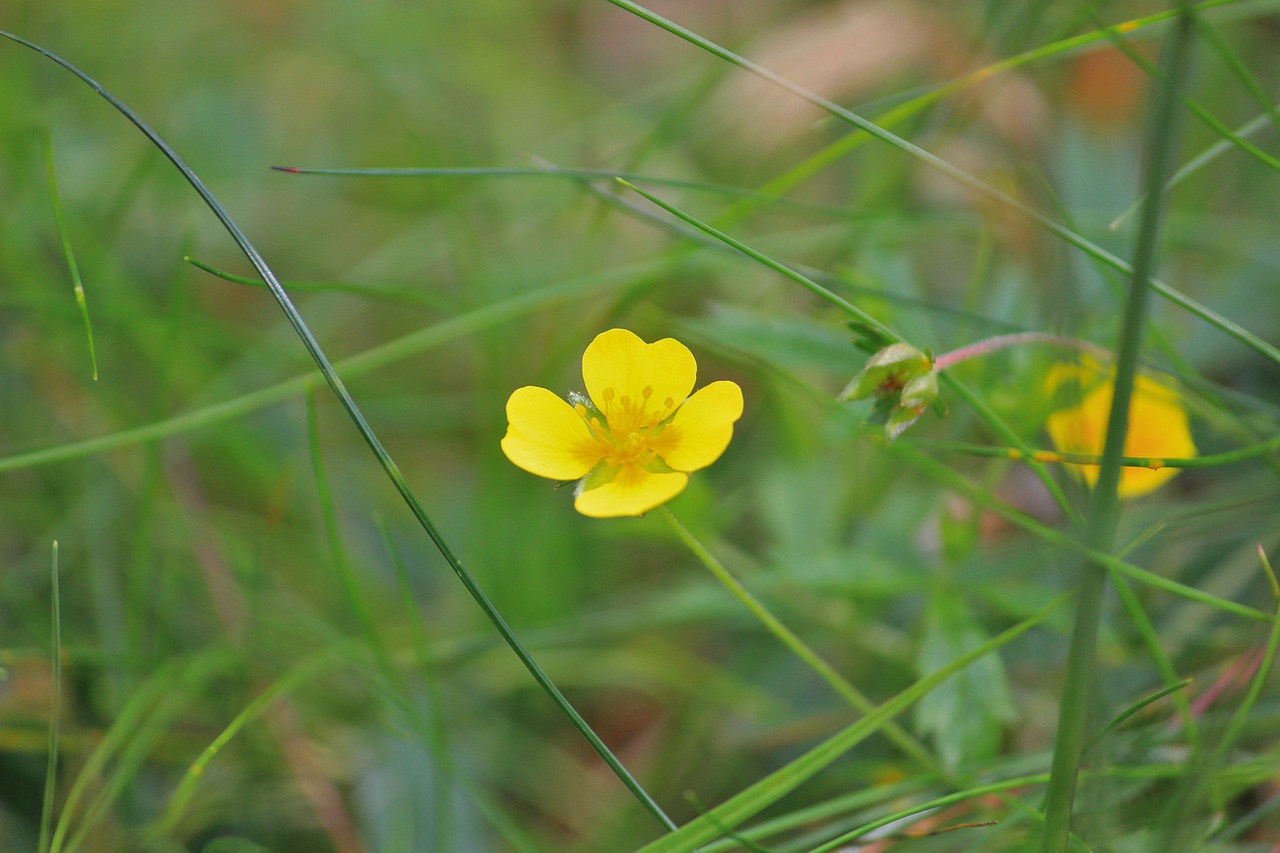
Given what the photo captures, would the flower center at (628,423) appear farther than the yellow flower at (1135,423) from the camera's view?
No

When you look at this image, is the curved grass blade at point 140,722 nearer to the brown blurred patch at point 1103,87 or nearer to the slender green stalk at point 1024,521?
the slender green stalk at point 1024,521

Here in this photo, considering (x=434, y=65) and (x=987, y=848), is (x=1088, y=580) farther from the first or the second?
(x=434, y=65)

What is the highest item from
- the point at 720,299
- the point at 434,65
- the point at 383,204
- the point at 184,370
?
the point at 434,65

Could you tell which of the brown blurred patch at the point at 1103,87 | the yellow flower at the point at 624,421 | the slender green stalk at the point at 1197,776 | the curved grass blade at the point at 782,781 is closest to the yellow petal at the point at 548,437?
the yellow flower at the point at 624,421

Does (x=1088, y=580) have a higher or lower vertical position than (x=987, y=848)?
higher

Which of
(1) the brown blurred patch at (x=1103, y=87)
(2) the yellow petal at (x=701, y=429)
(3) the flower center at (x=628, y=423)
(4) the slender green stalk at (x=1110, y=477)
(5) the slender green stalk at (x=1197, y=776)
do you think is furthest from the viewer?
(1) the brown blurred patch at (x=1103, y=87)

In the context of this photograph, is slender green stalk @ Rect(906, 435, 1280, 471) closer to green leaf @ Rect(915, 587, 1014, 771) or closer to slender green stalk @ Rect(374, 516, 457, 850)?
green leaf @ Rect(915, 587, 1014, 771)

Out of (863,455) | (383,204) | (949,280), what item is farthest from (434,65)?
(863,455)

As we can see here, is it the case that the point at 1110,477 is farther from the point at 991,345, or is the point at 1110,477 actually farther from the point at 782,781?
the point at 782,781
